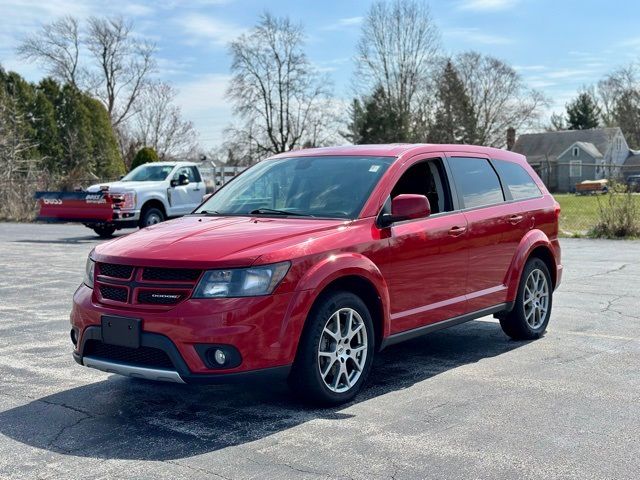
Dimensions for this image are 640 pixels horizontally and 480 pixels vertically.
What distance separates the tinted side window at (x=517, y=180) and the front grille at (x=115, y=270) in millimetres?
3820

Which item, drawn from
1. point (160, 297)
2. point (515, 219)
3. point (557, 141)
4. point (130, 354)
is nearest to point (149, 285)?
point (160, 297)

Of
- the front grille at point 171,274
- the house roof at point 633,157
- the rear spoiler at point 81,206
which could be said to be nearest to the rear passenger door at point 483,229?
the front grille at point 171,274

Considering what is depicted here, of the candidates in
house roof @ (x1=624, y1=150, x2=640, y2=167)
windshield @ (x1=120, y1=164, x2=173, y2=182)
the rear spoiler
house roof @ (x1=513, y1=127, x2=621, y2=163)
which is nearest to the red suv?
the rear spoiler

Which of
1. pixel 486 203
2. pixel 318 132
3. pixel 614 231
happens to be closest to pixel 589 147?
pixel 318 132

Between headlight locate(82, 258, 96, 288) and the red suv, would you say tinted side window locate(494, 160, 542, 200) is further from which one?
headlight locate(82, 258, 96, 288)

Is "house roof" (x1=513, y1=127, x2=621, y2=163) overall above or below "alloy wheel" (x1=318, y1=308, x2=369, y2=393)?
above

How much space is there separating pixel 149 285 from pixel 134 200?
15.9 m

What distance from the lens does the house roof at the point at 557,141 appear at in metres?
86.1

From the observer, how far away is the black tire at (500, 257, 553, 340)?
7.31m

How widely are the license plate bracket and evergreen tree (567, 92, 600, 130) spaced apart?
99107 millimetres

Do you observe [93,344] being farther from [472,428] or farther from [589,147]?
[589,147]

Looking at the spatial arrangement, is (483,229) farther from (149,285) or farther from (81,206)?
(81,206)

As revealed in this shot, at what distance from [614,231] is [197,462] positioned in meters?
17.4

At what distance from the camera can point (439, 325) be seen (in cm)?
627
